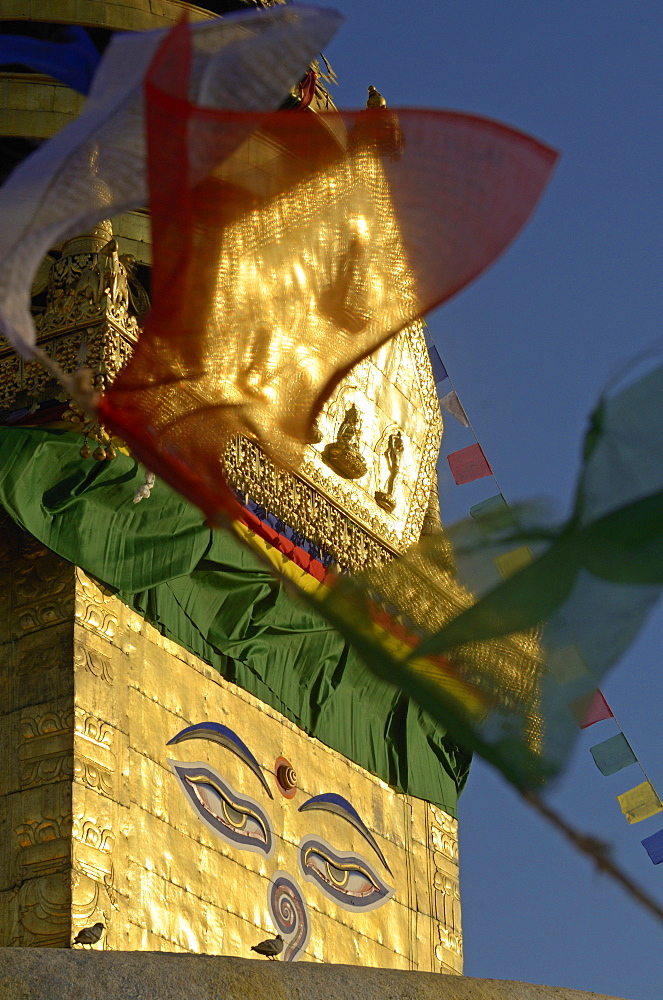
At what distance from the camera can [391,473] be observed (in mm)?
10836

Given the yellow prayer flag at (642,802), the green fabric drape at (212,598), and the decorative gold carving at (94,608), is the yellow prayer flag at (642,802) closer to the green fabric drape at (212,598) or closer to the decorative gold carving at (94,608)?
the green fabric drape at (212,598)

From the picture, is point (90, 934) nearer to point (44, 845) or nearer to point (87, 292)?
point (44, 845)

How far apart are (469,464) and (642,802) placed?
336 cm

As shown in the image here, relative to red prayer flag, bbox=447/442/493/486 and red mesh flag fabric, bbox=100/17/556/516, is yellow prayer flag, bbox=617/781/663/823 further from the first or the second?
red mesh flag fabric, bbox=100/17/556/516

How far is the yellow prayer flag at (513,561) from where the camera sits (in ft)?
10.9

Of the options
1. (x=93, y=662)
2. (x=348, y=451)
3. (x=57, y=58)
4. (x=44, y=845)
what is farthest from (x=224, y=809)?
(x=57, y=58)

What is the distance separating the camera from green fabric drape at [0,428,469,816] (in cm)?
873

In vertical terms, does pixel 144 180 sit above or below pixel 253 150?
below

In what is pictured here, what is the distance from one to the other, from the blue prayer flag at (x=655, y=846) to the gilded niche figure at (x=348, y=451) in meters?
3.54

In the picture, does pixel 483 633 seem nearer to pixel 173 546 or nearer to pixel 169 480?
pixel 169 480

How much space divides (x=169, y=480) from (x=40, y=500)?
5.58 meters

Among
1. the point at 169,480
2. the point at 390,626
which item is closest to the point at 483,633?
the point at 390,626

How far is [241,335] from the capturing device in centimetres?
396

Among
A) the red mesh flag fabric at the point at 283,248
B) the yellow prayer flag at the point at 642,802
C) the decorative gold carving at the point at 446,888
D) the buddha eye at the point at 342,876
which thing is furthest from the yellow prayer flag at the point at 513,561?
the decorative gold carving at the point at 446,888
